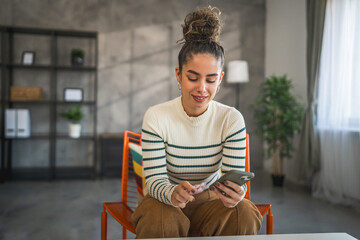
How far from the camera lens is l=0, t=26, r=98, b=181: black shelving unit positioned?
396 centimetres

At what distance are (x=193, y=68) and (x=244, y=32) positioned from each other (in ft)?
13.3

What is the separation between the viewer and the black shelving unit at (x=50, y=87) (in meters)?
3.96

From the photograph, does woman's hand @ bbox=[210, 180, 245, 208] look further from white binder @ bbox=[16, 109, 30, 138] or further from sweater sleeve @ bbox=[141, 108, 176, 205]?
white binder @ bbox=[16, 109, 30, 138]

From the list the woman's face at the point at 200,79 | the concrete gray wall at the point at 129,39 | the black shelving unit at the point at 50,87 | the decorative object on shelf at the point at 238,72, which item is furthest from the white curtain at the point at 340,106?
the black shelving unit at the point at 50,87

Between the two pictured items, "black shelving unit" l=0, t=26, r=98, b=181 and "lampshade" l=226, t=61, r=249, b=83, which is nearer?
"black shelving unit" l=0, t=26, r=98, b=181

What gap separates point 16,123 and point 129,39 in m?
1.94

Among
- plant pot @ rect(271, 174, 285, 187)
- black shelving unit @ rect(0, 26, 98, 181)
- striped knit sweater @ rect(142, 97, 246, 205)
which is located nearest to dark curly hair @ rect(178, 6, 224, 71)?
striped knit sweater @ rect(142, 97, 246, 205)

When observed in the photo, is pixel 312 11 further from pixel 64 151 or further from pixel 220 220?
pixel 64 151

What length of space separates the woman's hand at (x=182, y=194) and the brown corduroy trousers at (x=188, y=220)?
0.23 ft

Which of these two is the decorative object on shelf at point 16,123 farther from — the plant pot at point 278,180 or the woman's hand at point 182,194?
the woman's hand at point 182,194

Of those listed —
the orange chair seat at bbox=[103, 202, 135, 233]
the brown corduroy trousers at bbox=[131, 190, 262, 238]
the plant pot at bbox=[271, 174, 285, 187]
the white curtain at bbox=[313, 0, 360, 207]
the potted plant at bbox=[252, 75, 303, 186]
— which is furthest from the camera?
the plant pot at bbox=[271, 174, 285, 187]

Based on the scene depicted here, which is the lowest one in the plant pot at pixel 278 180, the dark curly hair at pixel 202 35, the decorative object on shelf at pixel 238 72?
the plant pot at pixel 278 180

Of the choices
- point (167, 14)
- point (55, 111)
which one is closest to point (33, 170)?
point (55, 111)

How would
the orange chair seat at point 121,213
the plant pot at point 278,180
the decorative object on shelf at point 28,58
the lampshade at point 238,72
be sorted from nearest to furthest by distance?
the orange chair seat at point 121,213
the plant pot at point 278,180
the decorative object on shelf at point 28,58
the lampshade at point 238,72
